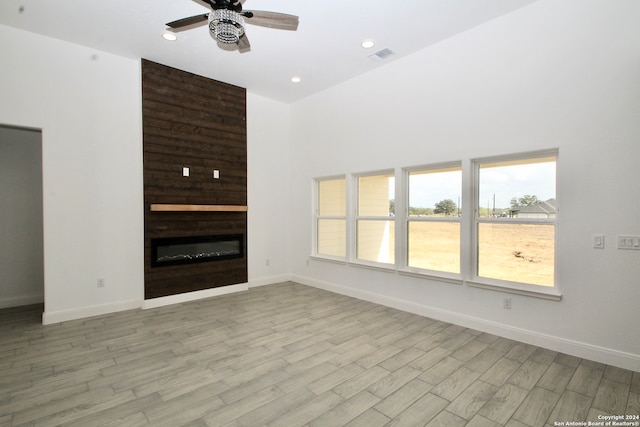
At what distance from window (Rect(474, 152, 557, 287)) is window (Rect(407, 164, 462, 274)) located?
28cm

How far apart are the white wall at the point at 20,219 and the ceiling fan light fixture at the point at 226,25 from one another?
3920 mm

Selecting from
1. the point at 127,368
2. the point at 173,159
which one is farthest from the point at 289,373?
the point at 173,159

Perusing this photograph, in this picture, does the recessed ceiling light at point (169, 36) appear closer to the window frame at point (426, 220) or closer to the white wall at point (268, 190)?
the white wall at point (268, 190)

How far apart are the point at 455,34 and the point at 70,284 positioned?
5.67m

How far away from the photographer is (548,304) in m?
3.04

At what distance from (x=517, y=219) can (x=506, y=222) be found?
0.37 ft

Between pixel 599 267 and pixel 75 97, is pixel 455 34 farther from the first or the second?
pixel 75 97

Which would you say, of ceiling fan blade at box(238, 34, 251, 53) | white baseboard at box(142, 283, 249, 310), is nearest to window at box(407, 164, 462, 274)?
ceiling fan blade at box(238, 34, 251, 53)

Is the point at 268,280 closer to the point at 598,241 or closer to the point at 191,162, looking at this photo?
the point at 191,162

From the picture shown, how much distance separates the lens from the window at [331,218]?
5398mm

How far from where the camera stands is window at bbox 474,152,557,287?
10.4ft

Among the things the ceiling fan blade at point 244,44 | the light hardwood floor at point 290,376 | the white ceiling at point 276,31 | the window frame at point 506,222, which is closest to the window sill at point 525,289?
the window frame at point 506,222

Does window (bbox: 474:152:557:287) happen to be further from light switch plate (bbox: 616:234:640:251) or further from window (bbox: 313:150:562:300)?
light switch plate (bbox: 616:234:640:251)

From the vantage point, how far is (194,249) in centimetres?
483
